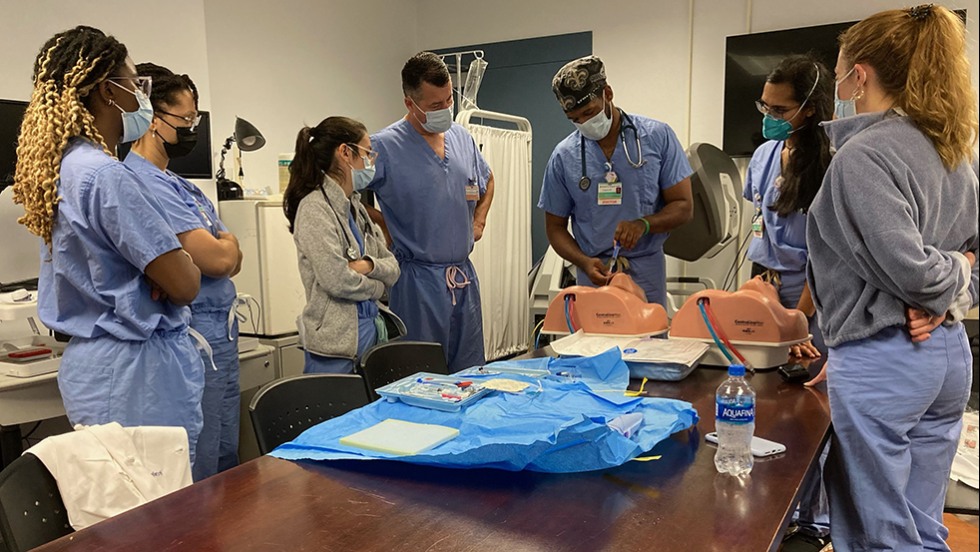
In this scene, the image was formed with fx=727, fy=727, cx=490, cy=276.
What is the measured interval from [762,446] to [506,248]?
3.32 metres

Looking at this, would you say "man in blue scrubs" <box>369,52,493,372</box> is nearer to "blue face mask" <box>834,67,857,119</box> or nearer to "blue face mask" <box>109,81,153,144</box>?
"blue face mask" <box>109,81,153,144</box>

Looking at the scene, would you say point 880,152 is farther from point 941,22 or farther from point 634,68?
point 634,68

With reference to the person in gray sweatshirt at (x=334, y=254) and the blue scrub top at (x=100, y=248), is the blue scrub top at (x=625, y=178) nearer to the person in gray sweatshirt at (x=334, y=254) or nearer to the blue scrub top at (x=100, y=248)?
the person in gray sweatshirt at (x=334, y=254)

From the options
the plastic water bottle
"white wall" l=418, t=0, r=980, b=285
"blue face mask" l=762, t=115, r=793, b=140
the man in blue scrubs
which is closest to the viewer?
the plastic water bottle

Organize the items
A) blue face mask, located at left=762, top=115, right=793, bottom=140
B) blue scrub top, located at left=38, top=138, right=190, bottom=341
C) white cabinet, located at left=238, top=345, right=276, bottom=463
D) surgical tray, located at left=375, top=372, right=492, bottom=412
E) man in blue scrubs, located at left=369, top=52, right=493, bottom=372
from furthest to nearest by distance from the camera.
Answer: white cabinet, located at left=238, top=345, right=276, bottom=463 → man in blue scrubs, located at left=369, top=52, right=493, bottom=372 → blue face mask, located at left=762, top=115, right=793, bottom=140 → blue scrub top, located at left=38, top=138, right=190, bottom=341 → surgical tray, located at left=375, top=372, right=492, bottom=412

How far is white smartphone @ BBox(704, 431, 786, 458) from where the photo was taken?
142 cm

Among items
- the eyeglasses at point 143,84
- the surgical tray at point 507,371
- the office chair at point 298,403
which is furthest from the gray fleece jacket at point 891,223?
the eyeglasses at point 143,84

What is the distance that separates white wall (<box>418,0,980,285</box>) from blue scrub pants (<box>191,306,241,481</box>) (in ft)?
10.4

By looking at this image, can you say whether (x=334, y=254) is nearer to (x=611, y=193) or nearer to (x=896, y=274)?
(x=611, y=193)

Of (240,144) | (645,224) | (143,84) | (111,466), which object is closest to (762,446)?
(111,466)

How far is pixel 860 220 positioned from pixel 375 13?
4.87m

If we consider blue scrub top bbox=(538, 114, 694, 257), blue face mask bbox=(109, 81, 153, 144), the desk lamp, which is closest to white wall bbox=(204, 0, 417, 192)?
the desk lamp

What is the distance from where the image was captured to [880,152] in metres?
1.42

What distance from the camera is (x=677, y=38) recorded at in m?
4.86
